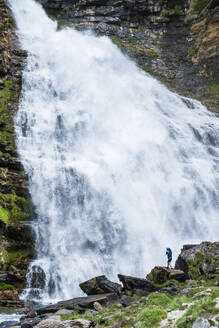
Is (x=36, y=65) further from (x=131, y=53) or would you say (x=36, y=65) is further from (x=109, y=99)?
(x=131, y=53)

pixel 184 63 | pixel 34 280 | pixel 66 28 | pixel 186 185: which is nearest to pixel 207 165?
pixel 186 185

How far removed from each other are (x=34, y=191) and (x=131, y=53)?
95.1ft

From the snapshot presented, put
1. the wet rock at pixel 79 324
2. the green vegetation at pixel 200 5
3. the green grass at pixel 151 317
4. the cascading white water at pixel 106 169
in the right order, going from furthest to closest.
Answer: the green vegetation at pixel 200 5
the cascading white water at pixel 106 169
the wet rock at pixel 79 324
the green grass at pixel 151 317

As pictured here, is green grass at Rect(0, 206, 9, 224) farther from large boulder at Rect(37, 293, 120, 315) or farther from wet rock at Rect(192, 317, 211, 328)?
wet rock at Rect(192, 317, 211, 328)

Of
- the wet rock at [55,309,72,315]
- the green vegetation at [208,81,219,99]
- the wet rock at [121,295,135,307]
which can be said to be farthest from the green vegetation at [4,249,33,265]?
the green vegetation at [208,81,219,99]

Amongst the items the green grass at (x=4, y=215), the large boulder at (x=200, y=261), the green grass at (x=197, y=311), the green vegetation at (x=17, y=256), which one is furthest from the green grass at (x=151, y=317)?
the green grass at (x=4, y=215)

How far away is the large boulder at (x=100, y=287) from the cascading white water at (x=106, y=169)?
3.32m

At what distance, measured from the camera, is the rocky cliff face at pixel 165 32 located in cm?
4150

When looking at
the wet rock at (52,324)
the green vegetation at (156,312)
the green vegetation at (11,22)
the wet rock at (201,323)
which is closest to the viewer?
the wet rock at (201,323)

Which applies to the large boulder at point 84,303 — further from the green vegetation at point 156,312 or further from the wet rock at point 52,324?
the wet rock at point 52,324

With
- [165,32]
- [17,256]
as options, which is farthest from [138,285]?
[165,32]

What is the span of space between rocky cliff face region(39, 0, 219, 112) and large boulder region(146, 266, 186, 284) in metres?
28.7

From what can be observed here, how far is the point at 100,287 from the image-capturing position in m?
13.5

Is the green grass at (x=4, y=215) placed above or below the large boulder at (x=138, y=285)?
above
